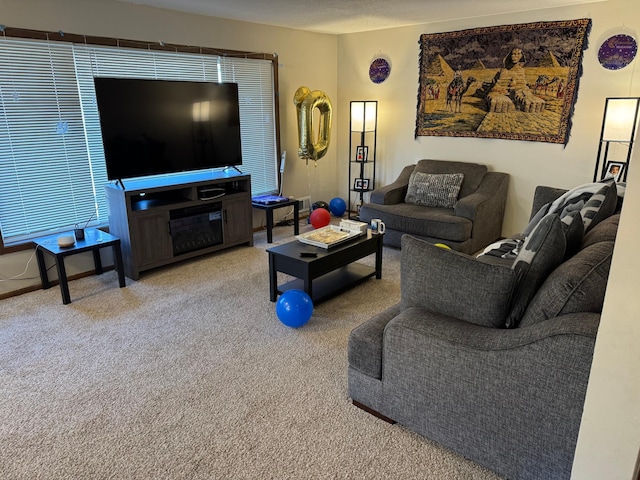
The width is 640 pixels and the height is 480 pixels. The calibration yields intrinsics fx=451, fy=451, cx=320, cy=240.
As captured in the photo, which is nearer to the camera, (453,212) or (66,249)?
(66,249)

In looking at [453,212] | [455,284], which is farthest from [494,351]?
[453,212]

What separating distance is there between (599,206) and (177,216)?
10.7 feet

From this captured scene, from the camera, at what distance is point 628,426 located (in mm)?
1242

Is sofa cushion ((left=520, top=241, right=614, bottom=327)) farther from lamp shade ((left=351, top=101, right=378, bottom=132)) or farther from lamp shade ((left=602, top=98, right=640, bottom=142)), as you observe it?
lamp shade ((left=351, top=101, right=378, bottom=132))

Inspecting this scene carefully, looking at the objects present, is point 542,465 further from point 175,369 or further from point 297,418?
point 175,369

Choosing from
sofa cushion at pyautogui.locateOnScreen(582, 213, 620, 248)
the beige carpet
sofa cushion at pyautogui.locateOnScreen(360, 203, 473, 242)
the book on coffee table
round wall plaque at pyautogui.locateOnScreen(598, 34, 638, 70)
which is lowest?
the beige carpet

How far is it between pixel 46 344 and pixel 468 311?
2592 mm

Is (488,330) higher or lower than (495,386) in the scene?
A: higher

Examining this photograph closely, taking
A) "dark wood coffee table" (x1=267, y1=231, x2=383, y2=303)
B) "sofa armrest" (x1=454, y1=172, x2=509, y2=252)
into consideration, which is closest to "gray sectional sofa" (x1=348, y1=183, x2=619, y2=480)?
"dark wood coffee table" (x1=267, y1=231, x2=383, y2=303)

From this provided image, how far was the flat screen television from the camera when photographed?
3.67 meters

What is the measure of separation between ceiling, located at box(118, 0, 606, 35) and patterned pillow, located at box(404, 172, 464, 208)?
5.24ft

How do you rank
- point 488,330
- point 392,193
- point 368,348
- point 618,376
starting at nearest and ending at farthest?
point 618,376 → point 488,330 → point 368,348 → point 392,193

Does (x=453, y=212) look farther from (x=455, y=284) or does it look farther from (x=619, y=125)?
(x=455, y=284)

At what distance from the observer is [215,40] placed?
180 inches
